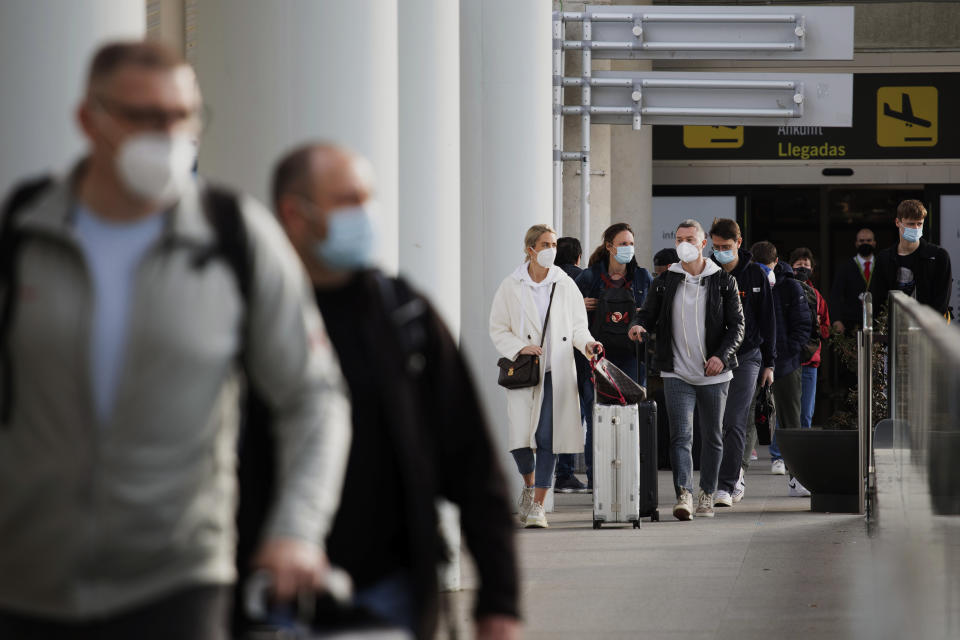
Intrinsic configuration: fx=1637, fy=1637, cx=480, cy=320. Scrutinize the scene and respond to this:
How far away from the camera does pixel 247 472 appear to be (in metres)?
3.02

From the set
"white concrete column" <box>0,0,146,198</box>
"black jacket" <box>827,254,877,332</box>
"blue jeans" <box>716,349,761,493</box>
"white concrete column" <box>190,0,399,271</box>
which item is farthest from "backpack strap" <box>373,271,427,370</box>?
"black jacket" <box>827,254,877,332</box>

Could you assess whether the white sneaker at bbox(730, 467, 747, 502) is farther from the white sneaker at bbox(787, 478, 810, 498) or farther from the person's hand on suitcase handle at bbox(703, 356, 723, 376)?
the person's hand on suitcase handle at bbox(703, 356, 723, 376)

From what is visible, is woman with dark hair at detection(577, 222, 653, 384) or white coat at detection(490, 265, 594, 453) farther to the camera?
woman with dark hair at detection(577, 222, 653, 384)

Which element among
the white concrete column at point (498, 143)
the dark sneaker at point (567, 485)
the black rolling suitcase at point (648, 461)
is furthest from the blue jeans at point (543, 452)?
the dark sneaker at point (567, 485)

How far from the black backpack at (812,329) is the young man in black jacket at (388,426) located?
10353 mm

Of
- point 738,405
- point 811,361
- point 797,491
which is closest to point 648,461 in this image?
point 738,405

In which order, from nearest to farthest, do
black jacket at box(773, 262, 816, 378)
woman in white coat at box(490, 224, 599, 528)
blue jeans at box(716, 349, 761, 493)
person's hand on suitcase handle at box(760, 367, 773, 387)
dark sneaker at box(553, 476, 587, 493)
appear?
1. woman in white coat at box(490, 224, 599, 528)
2. blue jeans at box(716, 349, 761, 493)
3. person's hand on suitcase handle at box(760, 367, 773, 387)
4. dark sneaker at box(553, 476, 587, 493)
5. black jacket at box(773, 262, 816, 378)

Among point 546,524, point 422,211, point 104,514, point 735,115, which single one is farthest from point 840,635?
point 735,115

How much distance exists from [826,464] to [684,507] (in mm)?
1000

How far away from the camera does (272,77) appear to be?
6.06 metres

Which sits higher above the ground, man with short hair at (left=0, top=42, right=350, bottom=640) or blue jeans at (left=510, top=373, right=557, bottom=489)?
man with short hair at (left=0, top=42, right=350, bottom=640)

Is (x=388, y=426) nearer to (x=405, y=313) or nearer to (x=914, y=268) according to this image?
(x=405, y=313)

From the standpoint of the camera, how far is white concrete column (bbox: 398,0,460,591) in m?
7.86

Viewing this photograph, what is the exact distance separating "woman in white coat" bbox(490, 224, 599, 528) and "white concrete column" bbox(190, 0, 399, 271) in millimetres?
4194
